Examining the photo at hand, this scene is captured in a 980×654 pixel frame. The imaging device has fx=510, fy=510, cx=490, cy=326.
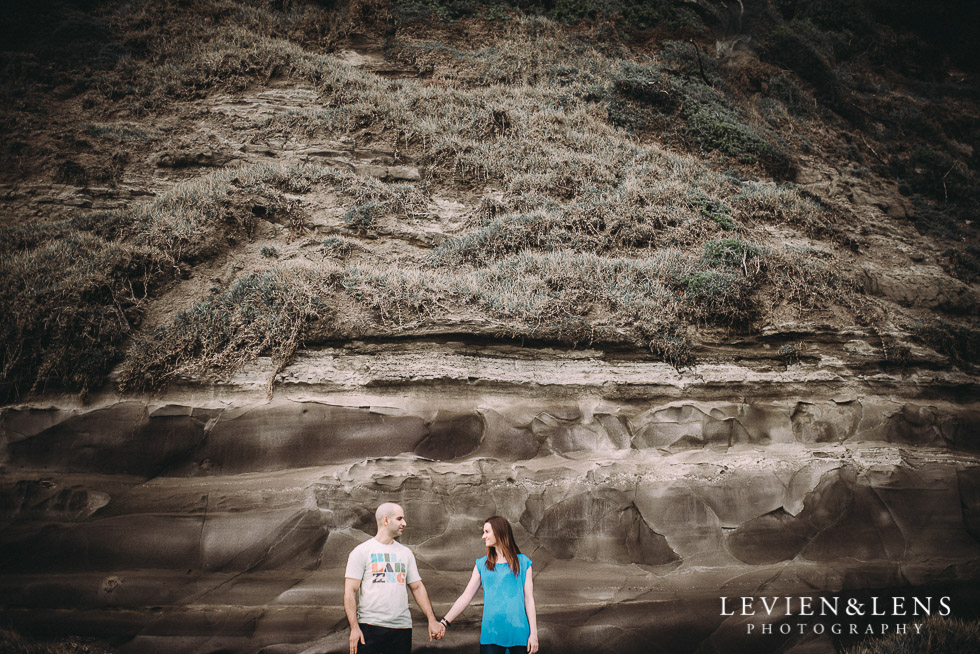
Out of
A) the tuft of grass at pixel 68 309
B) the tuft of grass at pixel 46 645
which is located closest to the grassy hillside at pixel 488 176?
the tuft of grass at pixel 68 309

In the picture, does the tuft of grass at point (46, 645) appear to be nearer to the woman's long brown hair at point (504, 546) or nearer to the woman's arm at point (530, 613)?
the woman's long brown hair at point (504, 546)

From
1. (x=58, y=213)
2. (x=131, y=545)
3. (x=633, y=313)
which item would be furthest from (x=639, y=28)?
(x=131, y=545)

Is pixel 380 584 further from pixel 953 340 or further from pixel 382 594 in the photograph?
pixel 953 340

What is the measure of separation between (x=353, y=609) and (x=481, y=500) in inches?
77.9

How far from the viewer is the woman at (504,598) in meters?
3.41

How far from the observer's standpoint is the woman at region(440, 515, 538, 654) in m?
3.41

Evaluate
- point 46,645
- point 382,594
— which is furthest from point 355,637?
point 46,645

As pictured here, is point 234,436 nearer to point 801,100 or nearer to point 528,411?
point 528,411

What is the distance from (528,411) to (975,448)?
5.46 meters

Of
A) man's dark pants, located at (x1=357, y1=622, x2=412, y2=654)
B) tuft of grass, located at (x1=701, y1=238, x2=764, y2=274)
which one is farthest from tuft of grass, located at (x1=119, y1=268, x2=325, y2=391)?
tuft of grass, located at (x1=701, y1=238, x2=764, y2=274)

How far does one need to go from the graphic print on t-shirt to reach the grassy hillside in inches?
109

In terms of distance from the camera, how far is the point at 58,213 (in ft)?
26.4

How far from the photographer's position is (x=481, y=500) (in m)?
5.21

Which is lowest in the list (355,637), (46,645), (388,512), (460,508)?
(46,645)
